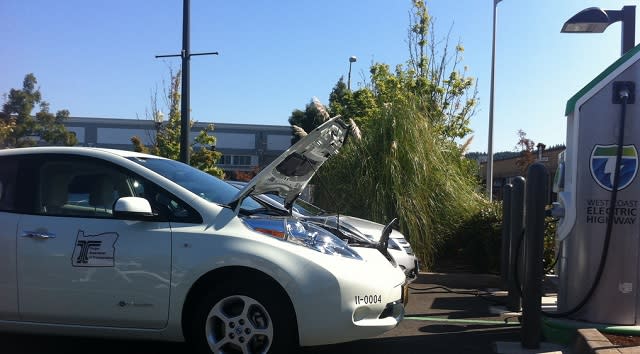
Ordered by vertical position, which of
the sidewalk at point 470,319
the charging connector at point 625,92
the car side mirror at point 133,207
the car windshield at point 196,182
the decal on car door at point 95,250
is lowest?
the sidewalk at point 470,319

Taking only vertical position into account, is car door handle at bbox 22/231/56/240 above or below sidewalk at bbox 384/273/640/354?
above

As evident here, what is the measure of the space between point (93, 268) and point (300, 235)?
5.18ft

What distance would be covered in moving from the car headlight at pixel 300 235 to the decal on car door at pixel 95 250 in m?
1.02

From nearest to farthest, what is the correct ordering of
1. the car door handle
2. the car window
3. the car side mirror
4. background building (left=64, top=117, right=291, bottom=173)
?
the car side mirror
the car door handle
the car window
background building (left=64, top=117, right=291, bottom=173)

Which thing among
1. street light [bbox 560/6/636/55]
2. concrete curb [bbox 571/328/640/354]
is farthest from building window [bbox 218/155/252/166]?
concrete curb [bbox 571/328/640/354]

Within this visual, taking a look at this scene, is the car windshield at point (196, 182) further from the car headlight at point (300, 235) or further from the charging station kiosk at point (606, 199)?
the charging station kiosk at point (606, 199)

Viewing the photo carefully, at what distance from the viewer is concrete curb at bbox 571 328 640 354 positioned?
402cm

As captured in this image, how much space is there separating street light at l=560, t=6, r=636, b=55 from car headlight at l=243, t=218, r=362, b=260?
431 cm

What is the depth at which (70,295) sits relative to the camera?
422 cm

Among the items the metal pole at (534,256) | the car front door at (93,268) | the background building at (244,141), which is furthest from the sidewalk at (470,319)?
the background building at (244,141)

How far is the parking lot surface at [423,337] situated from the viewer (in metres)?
4.84

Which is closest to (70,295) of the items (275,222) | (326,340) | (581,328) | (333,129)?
(275,222)

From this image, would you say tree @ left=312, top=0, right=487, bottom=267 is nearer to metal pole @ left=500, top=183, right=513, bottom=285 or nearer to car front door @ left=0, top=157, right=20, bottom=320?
metal pole @ left=500, top=183, right=513, bottom=285

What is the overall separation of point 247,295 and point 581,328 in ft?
10.2
